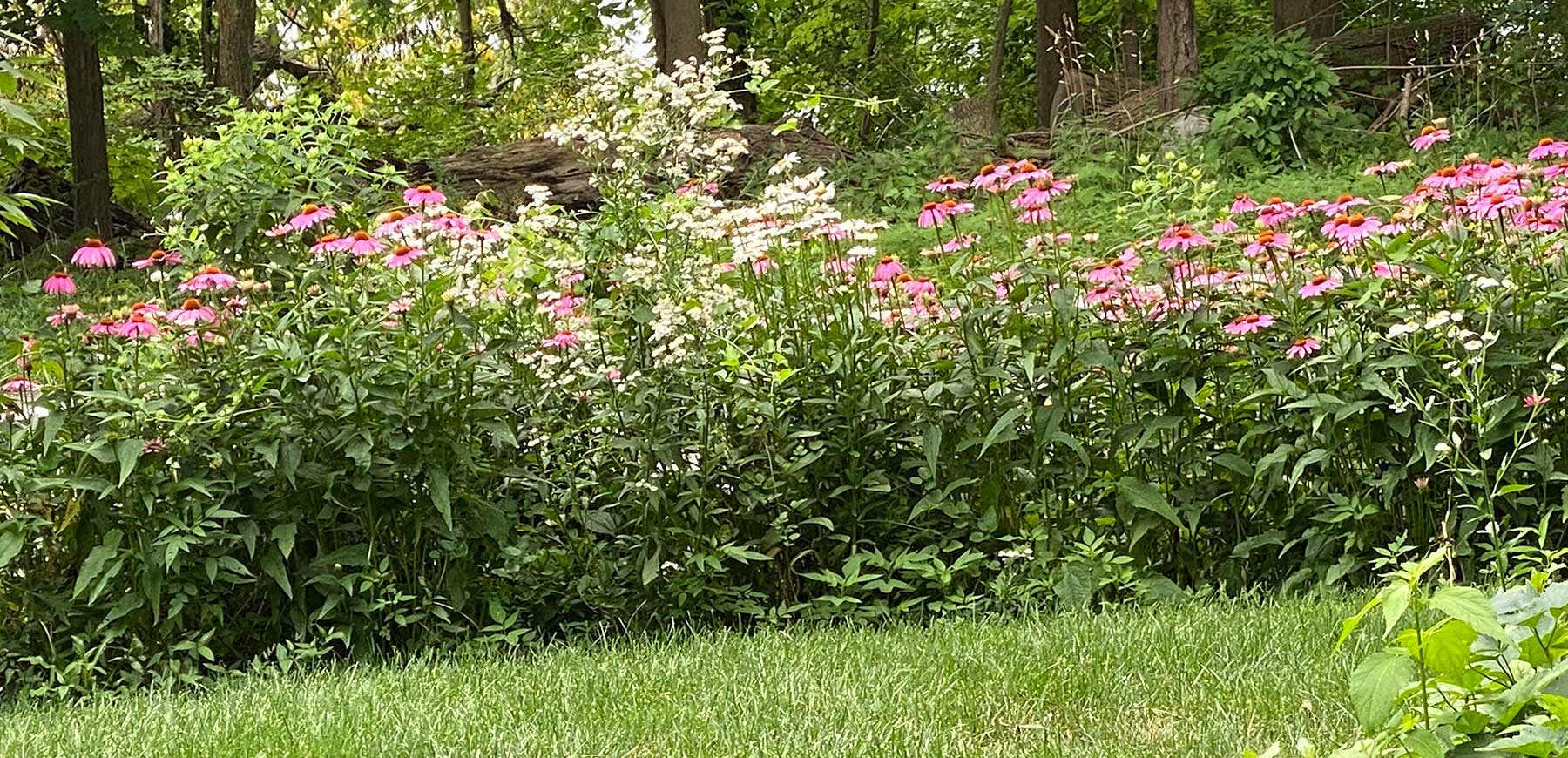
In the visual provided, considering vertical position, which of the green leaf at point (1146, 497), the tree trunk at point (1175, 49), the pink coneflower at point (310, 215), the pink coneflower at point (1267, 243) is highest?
the tree trunk at point (1175, 49)

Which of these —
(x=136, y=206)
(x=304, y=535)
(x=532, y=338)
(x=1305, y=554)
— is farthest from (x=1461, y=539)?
(x=136, y=206)

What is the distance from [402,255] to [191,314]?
536mm

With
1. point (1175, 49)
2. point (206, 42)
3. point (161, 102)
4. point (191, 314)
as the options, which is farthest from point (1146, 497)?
point (206, 42)

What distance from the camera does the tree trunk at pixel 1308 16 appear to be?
12.9m

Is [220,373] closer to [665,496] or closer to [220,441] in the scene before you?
[220,441]

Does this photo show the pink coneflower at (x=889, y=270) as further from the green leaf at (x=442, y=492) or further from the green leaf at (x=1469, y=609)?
the green leaf at (x=1469, y=609)

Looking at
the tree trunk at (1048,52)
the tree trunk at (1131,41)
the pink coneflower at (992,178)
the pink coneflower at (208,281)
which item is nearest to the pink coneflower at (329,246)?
the pink coneflower at (208,281)

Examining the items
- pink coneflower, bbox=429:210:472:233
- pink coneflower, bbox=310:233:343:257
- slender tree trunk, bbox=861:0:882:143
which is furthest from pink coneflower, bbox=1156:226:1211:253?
slender tree trunk, bbox=861:0:882:143

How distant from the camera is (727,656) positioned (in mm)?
3381

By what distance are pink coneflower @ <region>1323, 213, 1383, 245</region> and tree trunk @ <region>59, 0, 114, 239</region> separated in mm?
9354

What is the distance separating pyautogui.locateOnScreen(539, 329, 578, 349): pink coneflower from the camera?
12.7ft

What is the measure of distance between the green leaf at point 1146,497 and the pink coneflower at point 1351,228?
81 cm

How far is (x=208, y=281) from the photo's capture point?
147 inches

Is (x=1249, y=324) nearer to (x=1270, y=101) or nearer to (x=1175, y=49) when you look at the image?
(x=1270, y=101)
